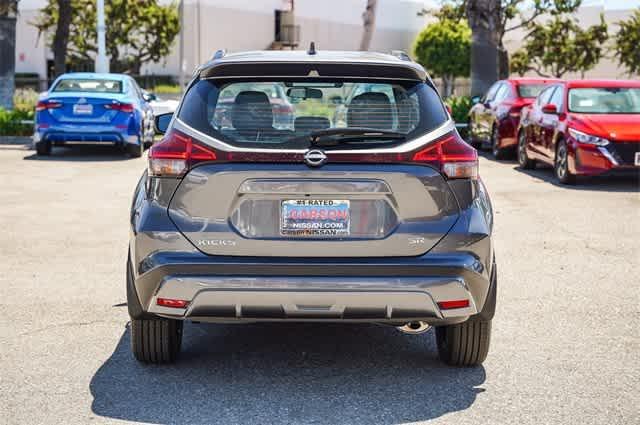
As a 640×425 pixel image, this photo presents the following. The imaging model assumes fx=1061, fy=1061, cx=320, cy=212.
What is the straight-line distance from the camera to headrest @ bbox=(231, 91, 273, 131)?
524 cm

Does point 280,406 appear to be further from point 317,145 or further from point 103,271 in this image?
point 103,271

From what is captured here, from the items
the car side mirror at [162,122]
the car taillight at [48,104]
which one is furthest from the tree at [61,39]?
the car side mirror at [162,122]

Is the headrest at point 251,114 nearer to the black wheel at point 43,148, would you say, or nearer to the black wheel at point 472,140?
the black wheel at point 43,148

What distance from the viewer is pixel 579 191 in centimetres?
1498

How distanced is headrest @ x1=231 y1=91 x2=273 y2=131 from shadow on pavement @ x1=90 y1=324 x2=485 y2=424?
134cm

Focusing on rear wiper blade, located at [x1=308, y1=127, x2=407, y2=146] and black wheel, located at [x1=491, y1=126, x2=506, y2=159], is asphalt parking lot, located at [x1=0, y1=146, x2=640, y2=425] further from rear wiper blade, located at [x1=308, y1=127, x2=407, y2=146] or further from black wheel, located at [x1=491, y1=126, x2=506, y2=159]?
black wheel, located at [x1=491, y1=126, x2=506, y2=159]

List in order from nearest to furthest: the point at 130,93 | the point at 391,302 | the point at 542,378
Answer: the point at 391,302 → the point at 542,378 → the point at 130,93

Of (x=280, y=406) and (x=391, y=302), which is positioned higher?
(x=391, y=302)

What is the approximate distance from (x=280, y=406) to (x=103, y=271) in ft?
12.9

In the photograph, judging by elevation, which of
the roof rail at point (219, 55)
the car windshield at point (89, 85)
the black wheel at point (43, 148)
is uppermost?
the roof rail at point (219, 55)

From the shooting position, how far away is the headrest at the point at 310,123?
5219 mm

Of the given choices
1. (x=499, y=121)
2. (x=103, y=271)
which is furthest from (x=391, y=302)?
(x=499, y=121)

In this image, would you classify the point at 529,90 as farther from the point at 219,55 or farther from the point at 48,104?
the point at 219,55

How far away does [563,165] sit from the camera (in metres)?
15.8
